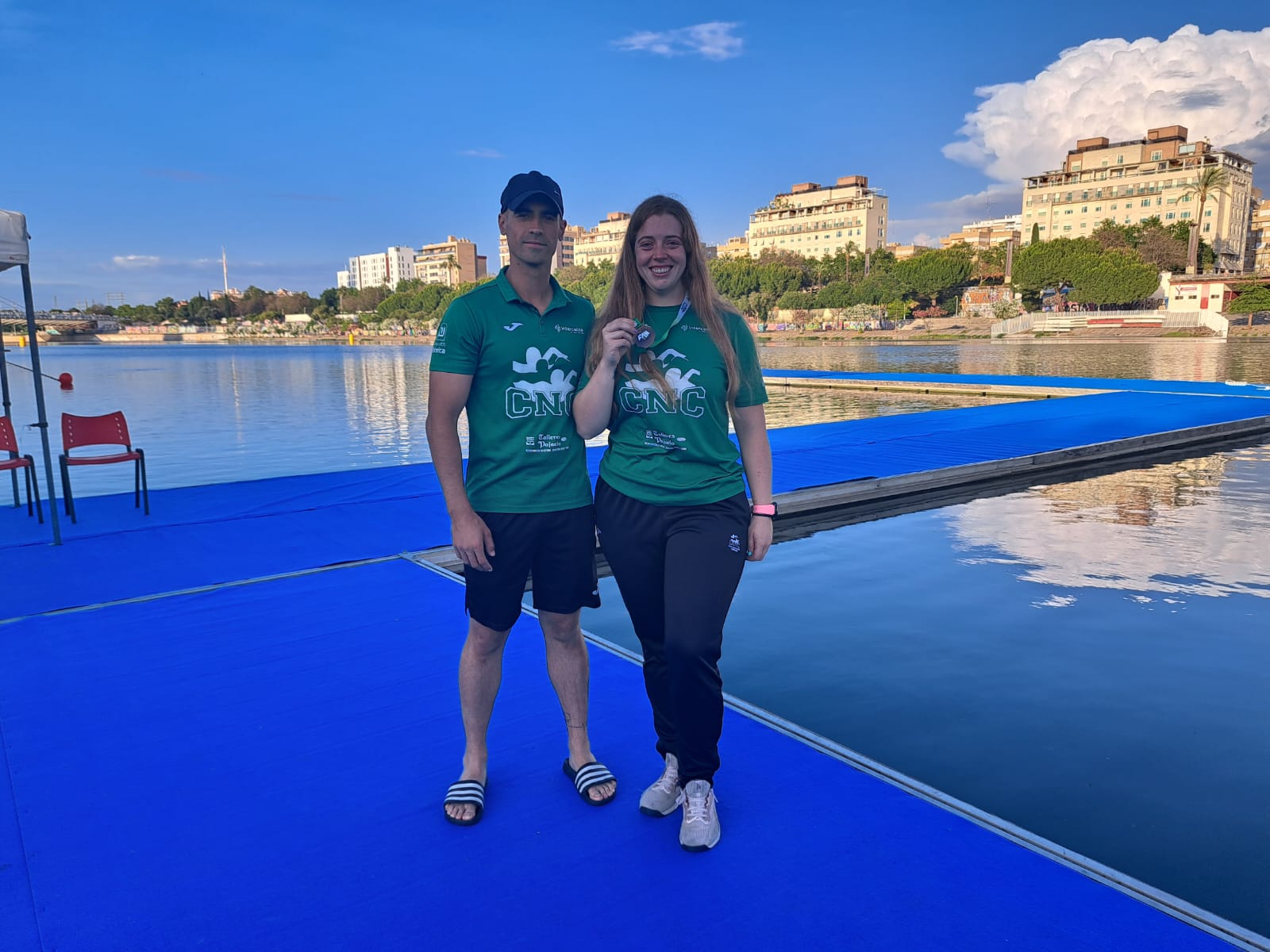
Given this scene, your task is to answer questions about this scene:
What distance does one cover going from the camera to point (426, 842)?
2.42 meters

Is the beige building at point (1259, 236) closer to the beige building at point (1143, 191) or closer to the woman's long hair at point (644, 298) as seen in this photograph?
the beige building at point (1143, 191)

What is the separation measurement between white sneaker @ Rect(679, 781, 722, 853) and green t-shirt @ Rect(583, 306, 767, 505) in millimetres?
850

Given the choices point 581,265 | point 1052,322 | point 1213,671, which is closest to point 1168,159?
point 1052,322

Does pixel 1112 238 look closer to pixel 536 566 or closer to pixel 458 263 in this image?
pixel 536 566

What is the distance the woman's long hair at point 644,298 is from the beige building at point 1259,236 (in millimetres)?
138790

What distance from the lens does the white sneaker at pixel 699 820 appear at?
237 centimetres

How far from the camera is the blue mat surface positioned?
6.73 ft

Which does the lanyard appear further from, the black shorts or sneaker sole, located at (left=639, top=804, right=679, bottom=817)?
sneaker sole, located at (left=639, top=804, right=679, bottom=817)

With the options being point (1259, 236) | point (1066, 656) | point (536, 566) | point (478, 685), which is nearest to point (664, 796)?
point (478, 685)

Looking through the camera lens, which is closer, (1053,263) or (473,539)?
(473,539)

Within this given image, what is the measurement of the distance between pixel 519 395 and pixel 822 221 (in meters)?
151

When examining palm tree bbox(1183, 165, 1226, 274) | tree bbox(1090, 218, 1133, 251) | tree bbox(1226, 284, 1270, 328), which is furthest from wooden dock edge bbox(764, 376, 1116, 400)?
tree bbox(1090, 218, 1133, 251)

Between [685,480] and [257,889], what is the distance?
63.8 inches

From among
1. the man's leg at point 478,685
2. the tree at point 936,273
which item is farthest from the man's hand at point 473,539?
A: the tree at point 936,273
